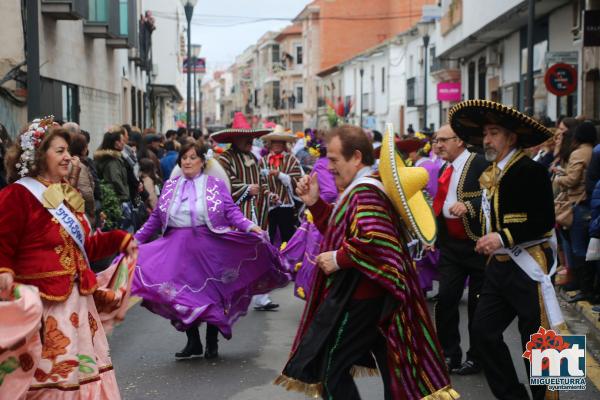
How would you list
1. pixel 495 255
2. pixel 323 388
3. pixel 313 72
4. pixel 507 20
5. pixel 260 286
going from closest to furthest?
pixel 323 388
pixel 495 255
pixel 260 286
pixel 507 20
pixel 313 72

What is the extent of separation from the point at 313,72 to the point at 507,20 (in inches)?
2319

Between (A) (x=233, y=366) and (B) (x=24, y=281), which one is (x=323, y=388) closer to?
(B) (x=24, y=281)

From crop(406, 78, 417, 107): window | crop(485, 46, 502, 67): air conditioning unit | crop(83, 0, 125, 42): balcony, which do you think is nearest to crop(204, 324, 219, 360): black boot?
crop(83, 0, 125, 42): balcony

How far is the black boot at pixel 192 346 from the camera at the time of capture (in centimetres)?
785

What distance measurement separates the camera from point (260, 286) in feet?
26.9

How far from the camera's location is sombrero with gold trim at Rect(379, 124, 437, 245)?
16.4 feet

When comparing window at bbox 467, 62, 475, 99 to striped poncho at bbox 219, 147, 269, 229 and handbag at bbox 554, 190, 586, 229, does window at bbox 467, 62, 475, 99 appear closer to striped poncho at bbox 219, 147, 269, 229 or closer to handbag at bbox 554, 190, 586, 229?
handbag at bbox 554, 190, 586, 229

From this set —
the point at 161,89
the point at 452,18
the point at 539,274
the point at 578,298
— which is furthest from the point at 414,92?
the point at 539,274

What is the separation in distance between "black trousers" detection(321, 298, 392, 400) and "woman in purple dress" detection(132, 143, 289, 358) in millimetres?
2598

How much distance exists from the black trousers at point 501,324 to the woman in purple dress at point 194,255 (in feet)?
7.55

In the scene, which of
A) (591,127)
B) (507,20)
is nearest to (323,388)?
(591,127)

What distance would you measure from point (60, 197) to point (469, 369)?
3.60 m

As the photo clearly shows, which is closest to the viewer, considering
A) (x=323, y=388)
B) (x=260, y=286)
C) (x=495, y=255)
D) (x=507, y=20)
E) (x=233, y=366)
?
(x=323, y=388)

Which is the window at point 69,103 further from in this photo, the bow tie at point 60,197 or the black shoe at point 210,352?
the bow tie at point 60,197
